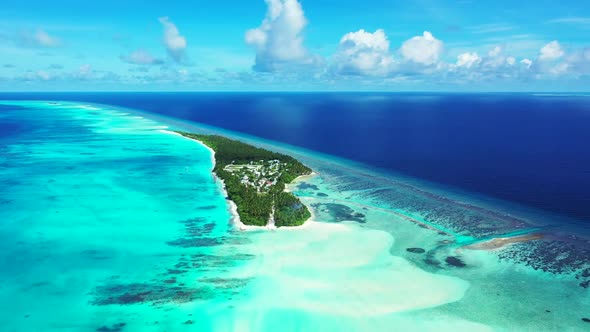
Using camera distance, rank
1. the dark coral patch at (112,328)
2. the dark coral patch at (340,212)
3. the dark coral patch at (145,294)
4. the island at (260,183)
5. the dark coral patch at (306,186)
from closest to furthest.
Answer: the dark coral patch at (112,328), the dark coral patch at (145,294), the island at (260,183), the dark coral patch at (340,212), the dark coral patch at (306,186)

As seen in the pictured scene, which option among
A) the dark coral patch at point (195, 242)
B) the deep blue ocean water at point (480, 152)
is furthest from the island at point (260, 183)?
the deep blue ocean water at point (480, 152)

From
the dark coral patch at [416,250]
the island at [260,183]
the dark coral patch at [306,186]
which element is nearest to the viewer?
the dark coral patch at [416,250]

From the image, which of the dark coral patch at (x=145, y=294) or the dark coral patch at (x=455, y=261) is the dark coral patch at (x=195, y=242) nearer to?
the dark coral patch at (x=145, y=294)

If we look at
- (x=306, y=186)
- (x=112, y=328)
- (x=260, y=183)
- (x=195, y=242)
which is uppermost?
(x=260, y=183)

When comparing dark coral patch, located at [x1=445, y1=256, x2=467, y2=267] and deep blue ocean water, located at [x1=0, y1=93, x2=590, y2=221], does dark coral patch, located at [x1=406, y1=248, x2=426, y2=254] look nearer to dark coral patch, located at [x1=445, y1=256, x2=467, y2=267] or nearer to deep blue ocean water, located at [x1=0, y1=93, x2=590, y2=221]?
dark coral patch, located at [x1=445, y1=256, x2=467, y2=267]

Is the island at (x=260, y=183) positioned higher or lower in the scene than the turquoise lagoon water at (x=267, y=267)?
higher

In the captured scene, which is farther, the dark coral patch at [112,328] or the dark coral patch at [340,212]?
the dark coral patch at [340,212]

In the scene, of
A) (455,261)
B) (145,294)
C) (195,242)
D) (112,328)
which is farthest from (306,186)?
(112,328)

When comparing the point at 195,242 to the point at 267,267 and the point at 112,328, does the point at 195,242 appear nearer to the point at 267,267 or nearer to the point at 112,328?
the point at 267,267

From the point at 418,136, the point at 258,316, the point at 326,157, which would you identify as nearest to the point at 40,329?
the point at 258,316
